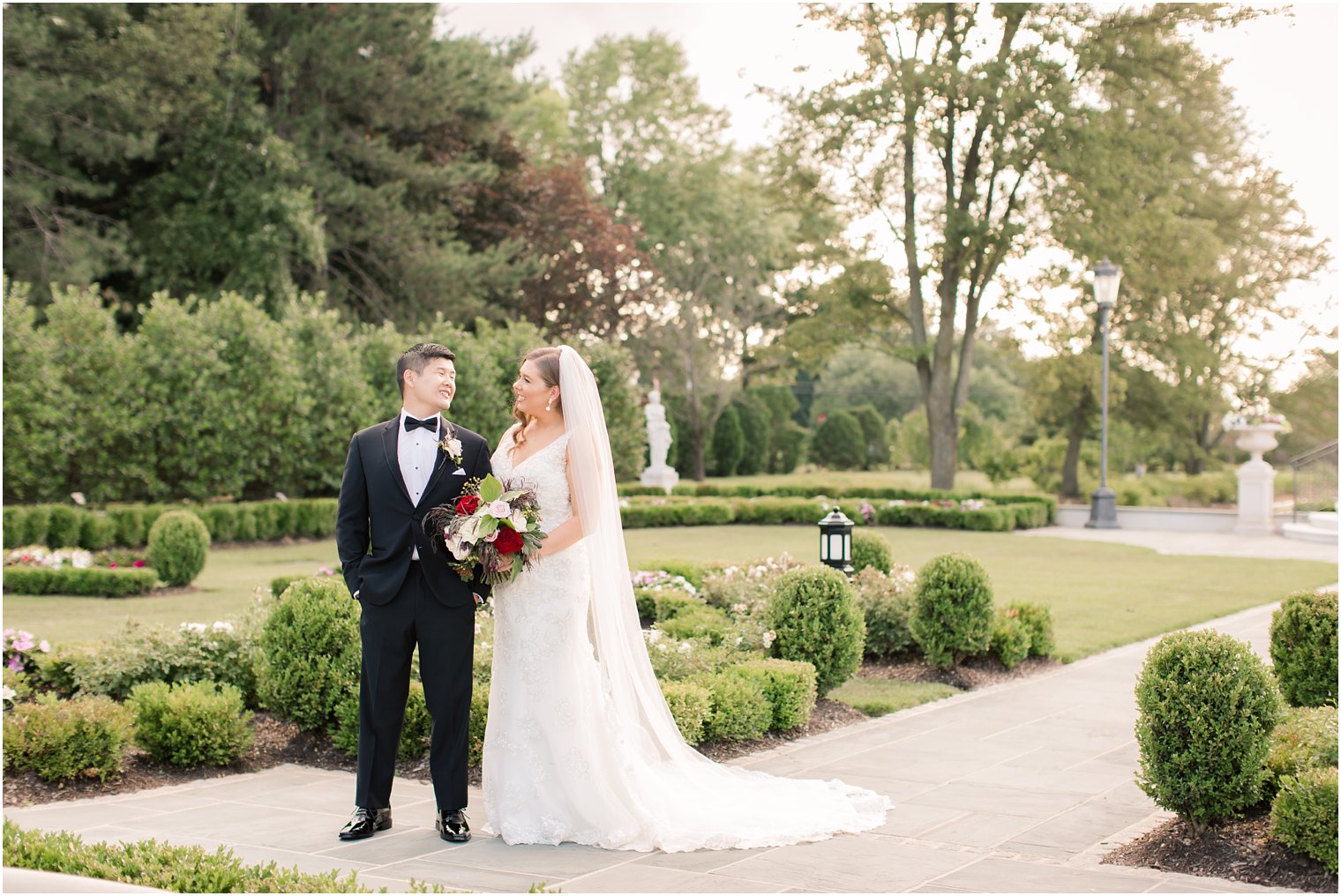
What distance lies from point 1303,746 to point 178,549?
39.1 feet

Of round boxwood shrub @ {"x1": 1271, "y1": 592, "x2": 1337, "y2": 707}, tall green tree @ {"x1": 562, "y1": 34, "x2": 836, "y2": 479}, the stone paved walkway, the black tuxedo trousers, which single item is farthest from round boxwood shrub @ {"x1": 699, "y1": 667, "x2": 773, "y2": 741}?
tall green tree @ {"x1": 562, "y1": 34, "x2": 836, "y2": 479}

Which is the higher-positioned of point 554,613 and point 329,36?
point 329,36

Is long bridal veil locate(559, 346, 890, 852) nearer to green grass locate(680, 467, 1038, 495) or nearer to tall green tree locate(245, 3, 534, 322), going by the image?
tall green tree locate(245, 3, 534, 322)

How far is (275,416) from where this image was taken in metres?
20.7

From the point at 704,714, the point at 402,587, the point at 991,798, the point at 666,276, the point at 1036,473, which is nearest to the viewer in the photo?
the point at 402,587

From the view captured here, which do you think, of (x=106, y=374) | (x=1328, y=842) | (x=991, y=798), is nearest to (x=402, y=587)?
(x=991, y=798)

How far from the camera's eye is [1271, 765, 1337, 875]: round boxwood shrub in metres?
4.35

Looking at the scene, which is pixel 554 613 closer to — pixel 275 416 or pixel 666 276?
pixel 275 416

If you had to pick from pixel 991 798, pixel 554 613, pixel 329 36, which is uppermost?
pixel 329 36

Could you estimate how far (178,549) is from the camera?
13.6 m

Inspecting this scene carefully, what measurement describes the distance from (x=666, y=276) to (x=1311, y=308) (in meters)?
20.6

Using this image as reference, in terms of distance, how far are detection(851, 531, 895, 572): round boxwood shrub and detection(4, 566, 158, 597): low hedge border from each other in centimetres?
800

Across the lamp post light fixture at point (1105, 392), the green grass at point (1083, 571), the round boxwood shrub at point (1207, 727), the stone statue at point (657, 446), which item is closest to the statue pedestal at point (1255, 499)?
the lamp post light fixture at point (1105, 392)

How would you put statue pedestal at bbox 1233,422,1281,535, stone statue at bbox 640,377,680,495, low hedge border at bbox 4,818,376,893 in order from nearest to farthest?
1. low hedge border at bbox 4,818,376,893
2. statue pedestal at bbox 1233,422,1281,535
3. stone statue at bbox 640,377,680,495
